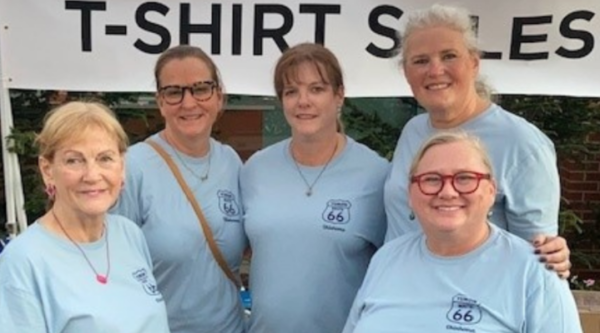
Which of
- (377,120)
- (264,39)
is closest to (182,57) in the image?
(264,39)

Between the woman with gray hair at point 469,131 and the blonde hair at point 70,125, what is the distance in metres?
1.01

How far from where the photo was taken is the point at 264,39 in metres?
3.92

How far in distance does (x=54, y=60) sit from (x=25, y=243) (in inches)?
80.9

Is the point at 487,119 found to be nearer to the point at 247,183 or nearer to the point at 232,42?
the point at 247,183

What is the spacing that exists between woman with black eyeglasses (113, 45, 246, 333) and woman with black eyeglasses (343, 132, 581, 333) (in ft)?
2.22

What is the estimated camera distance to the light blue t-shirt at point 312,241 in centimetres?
264

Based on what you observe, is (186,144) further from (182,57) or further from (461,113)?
(461,113)

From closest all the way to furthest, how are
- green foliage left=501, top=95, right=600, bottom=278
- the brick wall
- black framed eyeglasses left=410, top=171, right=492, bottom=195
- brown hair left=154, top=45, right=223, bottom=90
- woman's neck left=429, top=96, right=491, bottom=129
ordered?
1. black framed eyeglasses left=410, top=171, right=492, bottom=195
2. woman's neck left=429, top=96, right=491, bottom=129
3. brown hair left=154, top=45, right=223, bottom=90
4. green foliage left=501, top=95, right=600, bottom=278
5. the brick wall

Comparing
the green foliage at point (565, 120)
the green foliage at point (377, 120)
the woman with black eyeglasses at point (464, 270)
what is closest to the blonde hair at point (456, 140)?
the woman with black eyeglasses at point (464, 270)

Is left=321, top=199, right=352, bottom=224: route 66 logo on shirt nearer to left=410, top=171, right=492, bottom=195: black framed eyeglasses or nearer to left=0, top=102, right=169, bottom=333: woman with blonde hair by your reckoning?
left=410, top=171, right=492, bottom=195: black framed eyeglasses

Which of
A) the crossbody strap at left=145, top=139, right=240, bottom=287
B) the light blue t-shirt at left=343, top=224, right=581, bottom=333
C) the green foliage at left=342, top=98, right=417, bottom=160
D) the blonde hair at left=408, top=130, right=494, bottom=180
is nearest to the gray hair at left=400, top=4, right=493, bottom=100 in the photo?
the blonde hair at left=408, top=130, right=494, bottom=180

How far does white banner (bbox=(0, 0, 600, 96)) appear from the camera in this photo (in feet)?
12.7

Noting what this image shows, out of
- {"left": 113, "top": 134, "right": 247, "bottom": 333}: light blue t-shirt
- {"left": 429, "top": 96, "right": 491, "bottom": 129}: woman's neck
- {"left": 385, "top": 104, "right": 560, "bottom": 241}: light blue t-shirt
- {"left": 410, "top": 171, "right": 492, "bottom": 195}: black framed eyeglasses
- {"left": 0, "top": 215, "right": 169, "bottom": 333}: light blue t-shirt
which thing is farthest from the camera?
{"left": 113, "top": 134, "right": 247, "bottom": 333}: light blue t-shirt

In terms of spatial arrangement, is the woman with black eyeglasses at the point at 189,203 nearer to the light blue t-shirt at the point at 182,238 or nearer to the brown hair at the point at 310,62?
the light blue t-shirt at the point at 182,238
